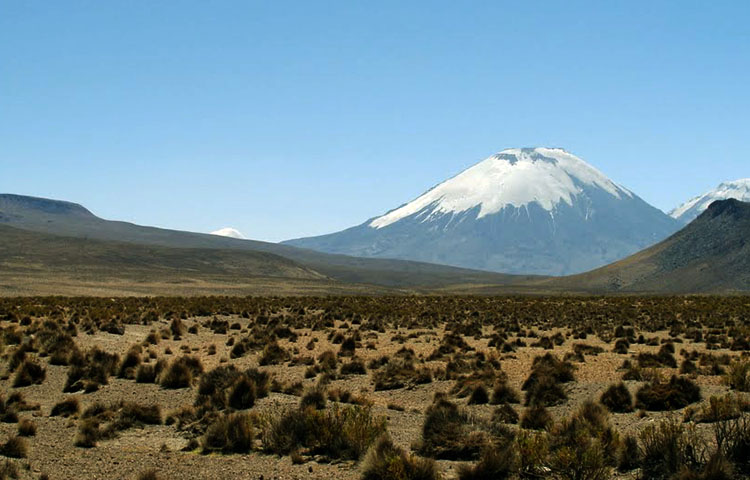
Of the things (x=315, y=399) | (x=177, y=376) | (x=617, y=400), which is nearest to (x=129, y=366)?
(x=177, y=376)

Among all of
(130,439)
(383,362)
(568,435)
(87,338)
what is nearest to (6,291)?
(87,338)

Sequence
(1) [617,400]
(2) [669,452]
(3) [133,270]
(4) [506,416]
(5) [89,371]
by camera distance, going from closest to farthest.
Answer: (2) [669,452] < (4) [506,416] < (1) [617,400] < (5) [89,371] < (3) [133,270]

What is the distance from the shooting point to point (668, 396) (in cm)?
1488

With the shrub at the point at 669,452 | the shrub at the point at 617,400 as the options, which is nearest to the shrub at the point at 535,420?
the shrub at the point at 617,400

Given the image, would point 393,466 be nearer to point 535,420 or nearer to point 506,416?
point 535,420

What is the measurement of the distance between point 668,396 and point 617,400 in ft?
3.25

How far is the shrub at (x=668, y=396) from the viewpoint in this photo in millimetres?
14734

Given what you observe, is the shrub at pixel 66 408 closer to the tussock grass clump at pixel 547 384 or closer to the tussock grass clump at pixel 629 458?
the tussock grass clump at pixel 547 384

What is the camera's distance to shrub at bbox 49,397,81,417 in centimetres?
1509

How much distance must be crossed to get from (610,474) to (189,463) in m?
6.23

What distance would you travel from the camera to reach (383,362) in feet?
77.8

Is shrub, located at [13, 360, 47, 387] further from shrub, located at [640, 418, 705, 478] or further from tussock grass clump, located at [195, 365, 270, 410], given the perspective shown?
shrub, located at [640, 418, 705, 478]

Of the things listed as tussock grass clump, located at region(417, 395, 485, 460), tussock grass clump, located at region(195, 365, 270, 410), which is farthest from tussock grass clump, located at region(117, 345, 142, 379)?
tussock grass clump, located at region(417, 395, 485, 460)

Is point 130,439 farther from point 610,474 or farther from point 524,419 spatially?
point 610,474
